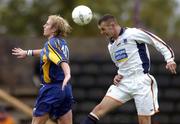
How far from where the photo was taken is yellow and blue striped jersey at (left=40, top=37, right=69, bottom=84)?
30.6 ft

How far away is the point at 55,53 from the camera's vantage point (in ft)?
30.5

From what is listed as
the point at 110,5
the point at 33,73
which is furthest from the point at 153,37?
the point at 110,5

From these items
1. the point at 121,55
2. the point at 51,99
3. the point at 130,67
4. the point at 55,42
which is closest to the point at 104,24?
the point at 121,55

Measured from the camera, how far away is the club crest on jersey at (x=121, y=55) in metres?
9.92

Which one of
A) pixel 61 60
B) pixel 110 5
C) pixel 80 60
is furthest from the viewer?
pixel 110 5

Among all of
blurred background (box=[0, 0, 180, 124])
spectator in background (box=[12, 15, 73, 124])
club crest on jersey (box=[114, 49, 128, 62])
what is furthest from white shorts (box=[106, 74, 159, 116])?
blurred background (box=[0, 0, 180, 124])

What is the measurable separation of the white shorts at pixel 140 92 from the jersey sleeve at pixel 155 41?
424 millimetres

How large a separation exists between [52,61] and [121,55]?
41.6 inches

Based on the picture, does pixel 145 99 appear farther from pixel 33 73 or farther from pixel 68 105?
pixel 33 73

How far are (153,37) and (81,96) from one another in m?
8.02

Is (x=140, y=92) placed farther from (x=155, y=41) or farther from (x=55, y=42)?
(x=55, y=42)

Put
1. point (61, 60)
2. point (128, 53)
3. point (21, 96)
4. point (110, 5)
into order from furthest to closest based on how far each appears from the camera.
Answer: point (110, 5) < point (21, 96) < point (128, 53) < point (61, 60)

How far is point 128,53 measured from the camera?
32.5 ft

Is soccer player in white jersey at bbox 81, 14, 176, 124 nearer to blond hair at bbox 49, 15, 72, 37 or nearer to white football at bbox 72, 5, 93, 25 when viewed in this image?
white football at bbox 72, 5, 93, 25
